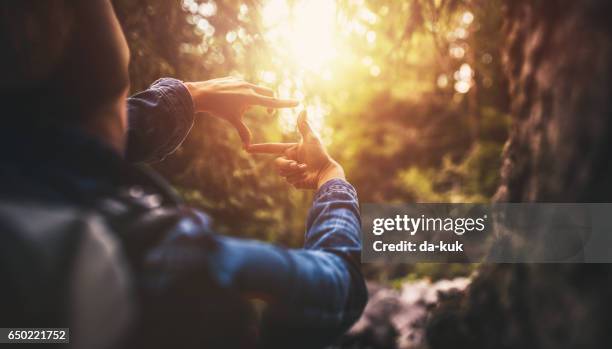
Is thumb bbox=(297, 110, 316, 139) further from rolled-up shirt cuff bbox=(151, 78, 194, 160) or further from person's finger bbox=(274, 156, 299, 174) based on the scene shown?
rolled-up shirt cuff bbox=(151, 78, 194, 160)

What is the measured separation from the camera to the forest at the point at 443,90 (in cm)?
101

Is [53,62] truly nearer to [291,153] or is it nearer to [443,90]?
[291,153]

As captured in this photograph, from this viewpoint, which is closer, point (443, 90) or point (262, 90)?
point (262, 90)

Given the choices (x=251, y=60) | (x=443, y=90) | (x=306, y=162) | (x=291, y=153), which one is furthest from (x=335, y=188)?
(x=443, y=90)

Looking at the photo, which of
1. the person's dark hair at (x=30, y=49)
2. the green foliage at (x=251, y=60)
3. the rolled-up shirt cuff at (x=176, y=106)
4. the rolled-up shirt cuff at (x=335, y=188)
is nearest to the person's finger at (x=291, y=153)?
the rolled-up shirt cuff at (x=335, y=188)

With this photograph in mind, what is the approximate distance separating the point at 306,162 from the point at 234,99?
1.38 feet

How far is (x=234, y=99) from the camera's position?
1.70 metres

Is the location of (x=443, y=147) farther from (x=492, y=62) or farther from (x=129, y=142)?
(x=129, y=142)

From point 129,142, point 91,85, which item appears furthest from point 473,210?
point 91,85

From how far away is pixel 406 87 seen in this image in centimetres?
955

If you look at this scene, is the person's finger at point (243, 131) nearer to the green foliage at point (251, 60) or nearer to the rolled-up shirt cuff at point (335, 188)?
the rolled-up shirt cuff at point (335, 188)

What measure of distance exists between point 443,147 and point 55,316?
10.2m

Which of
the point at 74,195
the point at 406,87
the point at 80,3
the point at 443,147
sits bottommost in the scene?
the point at 443,147

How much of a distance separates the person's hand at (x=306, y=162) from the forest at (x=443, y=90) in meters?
0.69
